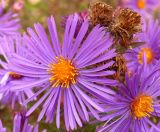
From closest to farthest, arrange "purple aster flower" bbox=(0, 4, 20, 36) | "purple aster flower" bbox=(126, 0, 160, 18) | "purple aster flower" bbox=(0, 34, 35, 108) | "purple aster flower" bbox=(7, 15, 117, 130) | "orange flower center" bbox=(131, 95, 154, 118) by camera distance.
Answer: "purple aster flower" bbox=(7, 15, 117, 130) < "orange flower center" bbox=(131, 95, 154, 118) < "purple aster flower" bbox=(0, 34, 35, 108) < "purple aster flower" bbox=(0, 4, 20, 36) < "purple aster flower" bbox=(126, 0, 160, 18)

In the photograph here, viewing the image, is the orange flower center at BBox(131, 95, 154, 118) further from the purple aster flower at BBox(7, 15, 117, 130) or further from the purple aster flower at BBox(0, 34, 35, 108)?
the purple aster flower at BBox(0, 34, 35, 108)

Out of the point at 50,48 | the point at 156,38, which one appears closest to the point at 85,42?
the point at 50,48

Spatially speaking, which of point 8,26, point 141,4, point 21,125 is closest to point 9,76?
point 21,125

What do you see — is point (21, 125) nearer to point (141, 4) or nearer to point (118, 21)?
point (118, 21)

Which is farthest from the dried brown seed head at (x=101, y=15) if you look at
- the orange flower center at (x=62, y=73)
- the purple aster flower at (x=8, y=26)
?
the purple aster flower at (x=8, y=26)

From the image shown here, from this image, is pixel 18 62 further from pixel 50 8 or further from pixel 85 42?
pixel 50 8

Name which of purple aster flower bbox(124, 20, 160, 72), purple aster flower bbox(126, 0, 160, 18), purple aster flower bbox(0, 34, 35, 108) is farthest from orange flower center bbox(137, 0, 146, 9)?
A: purple aster flower bbox(0, 34, 35, 108)

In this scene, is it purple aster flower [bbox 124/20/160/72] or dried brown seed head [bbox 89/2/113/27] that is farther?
purple aster flower [bbox 124/20/160/72]
